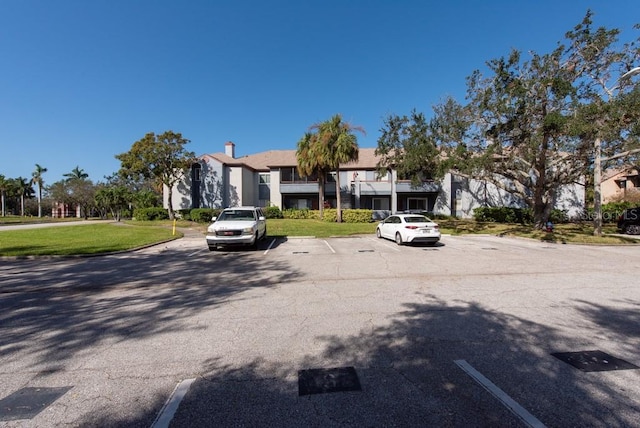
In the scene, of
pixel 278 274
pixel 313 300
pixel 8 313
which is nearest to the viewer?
pixel 8 313

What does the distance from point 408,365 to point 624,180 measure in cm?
5844

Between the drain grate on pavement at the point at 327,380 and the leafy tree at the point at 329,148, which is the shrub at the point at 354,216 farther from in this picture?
the drain grate on pavement at the point at 327,380

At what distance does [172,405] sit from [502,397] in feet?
9.71

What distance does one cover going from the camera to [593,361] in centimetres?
352

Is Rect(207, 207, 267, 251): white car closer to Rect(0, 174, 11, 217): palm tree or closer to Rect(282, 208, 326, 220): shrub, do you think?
Rect(282, 208, 326, 220): shrub

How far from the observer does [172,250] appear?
1388 cm

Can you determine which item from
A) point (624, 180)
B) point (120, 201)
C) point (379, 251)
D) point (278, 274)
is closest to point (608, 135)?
point (379, 251)

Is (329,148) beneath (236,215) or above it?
above

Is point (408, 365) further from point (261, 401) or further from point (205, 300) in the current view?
point (205, 300)

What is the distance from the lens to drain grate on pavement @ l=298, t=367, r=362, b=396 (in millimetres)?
2961

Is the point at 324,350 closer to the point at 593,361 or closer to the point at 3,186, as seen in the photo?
the point at 593,361

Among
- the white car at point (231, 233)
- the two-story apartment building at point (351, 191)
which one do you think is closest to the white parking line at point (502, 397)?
the white car at point (231, 233)

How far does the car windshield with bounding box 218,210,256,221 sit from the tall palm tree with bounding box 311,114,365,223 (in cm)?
1303

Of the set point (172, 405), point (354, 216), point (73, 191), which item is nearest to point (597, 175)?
point (354, 216)
